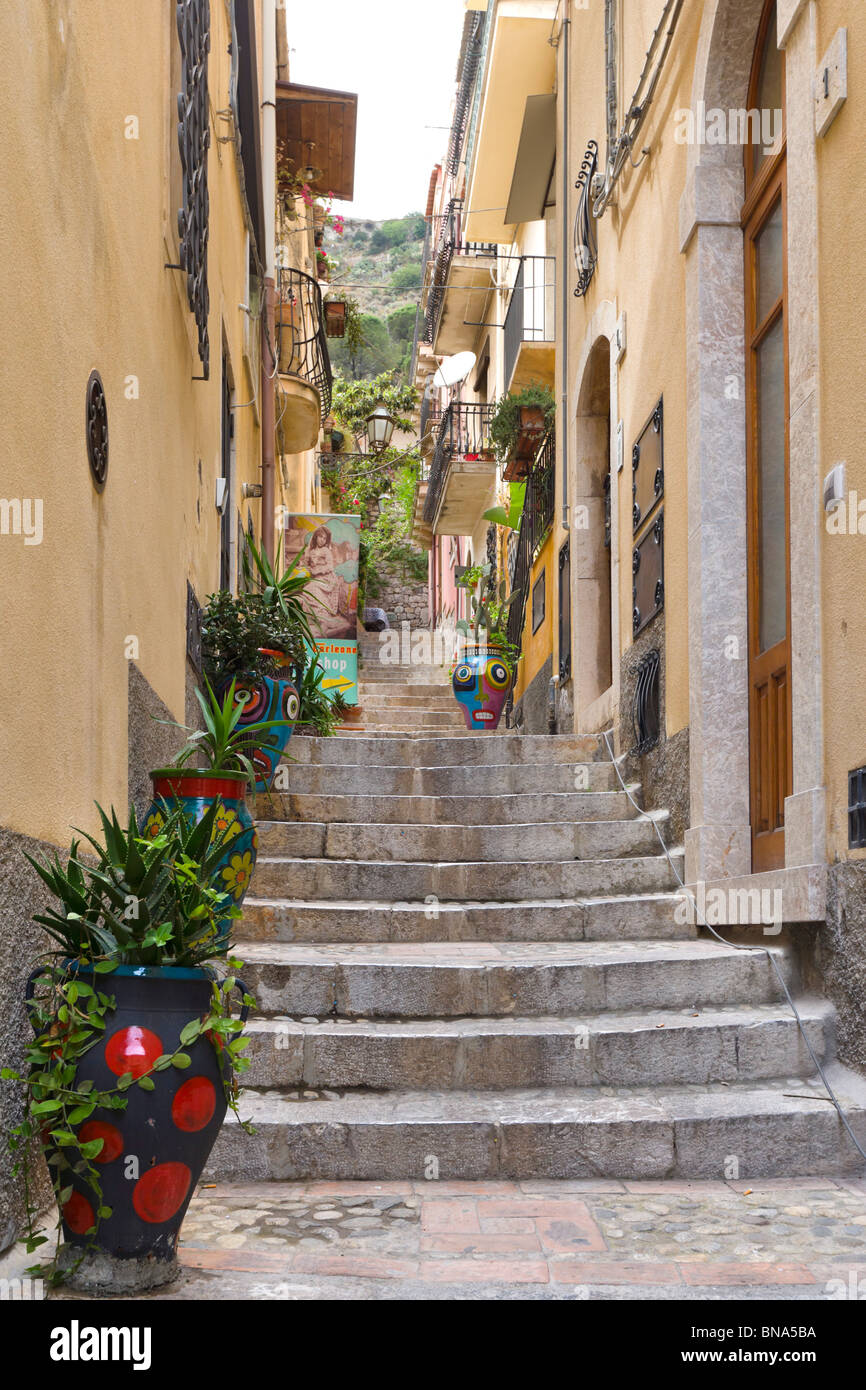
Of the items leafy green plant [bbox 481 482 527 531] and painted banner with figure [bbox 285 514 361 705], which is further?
leafy green plant [bbox 481 482 527 531]

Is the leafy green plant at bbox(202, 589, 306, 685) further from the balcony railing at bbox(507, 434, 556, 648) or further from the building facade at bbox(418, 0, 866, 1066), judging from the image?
the balcony railing at bbox(507, 434, 556, 648)

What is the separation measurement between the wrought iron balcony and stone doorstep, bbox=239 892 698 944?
11435 mm

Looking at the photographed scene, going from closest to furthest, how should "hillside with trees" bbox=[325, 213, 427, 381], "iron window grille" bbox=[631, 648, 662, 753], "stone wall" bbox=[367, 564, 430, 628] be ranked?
1. "iron window grille" bbox=[631, 648, 662, 753]
2. "stone wall" bbox=[367, 564, 430, 628]
3. "hillside with trees" bbox=[325, 213, 427, 381]

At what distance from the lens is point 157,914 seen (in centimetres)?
278

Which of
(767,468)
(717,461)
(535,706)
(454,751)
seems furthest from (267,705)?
(535,706)

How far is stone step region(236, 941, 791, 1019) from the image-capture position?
4.42 metres

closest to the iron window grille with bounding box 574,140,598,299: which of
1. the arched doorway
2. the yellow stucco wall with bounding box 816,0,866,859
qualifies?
the arched doorway

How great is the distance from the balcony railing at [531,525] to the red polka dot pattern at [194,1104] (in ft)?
27.1

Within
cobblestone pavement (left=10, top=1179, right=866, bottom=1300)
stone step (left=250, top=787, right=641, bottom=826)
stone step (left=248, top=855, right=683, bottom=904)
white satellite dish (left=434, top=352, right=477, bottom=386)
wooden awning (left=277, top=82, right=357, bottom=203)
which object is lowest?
cobblestone pavement (left=10, top=1179, right=866, bottom=1300)

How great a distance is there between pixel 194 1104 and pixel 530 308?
520 inches

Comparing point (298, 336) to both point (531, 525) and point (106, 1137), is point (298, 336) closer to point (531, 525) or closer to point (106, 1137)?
point (531, 525)

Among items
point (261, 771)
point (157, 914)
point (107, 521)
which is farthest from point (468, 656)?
point (157, 914)
